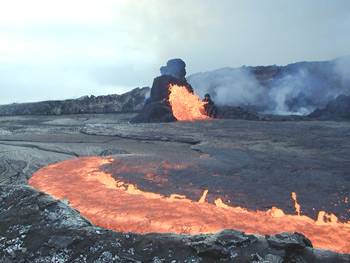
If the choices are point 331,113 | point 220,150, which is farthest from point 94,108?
point 220,150

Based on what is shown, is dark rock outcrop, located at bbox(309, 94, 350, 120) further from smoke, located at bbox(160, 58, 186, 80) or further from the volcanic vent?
smoke, located at bbox(160, 58, 186, 80)

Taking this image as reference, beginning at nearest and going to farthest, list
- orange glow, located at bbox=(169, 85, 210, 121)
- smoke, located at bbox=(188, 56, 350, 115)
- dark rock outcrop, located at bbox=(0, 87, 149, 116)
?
orange glow, located at bbox=(169, 85, 210, 121)
dark rock outcrop, located at bbox=(0, 87, 149, 116)
smoke, located at bbox=(188, 56, 350, 115)

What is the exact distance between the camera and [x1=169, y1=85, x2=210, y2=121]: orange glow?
63.5 feet

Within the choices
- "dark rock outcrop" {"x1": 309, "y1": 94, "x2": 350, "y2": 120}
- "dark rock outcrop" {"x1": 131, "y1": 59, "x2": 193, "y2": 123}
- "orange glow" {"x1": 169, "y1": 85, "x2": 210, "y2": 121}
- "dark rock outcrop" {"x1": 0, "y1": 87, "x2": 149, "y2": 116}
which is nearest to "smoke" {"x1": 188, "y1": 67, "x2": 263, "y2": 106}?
"dark rock outcrop" {"x1": 0, "y1": 87, "x2": 149, "y2": 116}

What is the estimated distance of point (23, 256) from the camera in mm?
1669

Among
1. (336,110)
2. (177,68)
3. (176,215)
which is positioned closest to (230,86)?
(177,68)

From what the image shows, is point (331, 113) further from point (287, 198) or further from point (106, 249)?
point (106, 249)

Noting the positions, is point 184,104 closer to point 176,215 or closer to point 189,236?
point 176,215

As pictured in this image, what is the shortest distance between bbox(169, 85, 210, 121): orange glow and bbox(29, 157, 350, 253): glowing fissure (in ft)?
51.6

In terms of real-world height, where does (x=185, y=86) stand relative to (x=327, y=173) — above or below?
above

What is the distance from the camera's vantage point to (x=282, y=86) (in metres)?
39.9

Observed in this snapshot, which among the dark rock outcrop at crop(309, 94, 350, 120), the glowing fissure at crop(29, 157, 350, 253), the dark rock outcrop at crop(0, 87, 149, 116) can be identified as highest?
the dark rock outcrop at crop(0, 87, 149, 116)

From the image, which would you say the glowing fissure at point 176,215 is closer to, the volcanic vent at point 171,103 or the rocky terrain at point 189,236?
the rocky terrain at point 189,236

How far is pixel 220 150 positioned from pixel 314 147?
254cm
